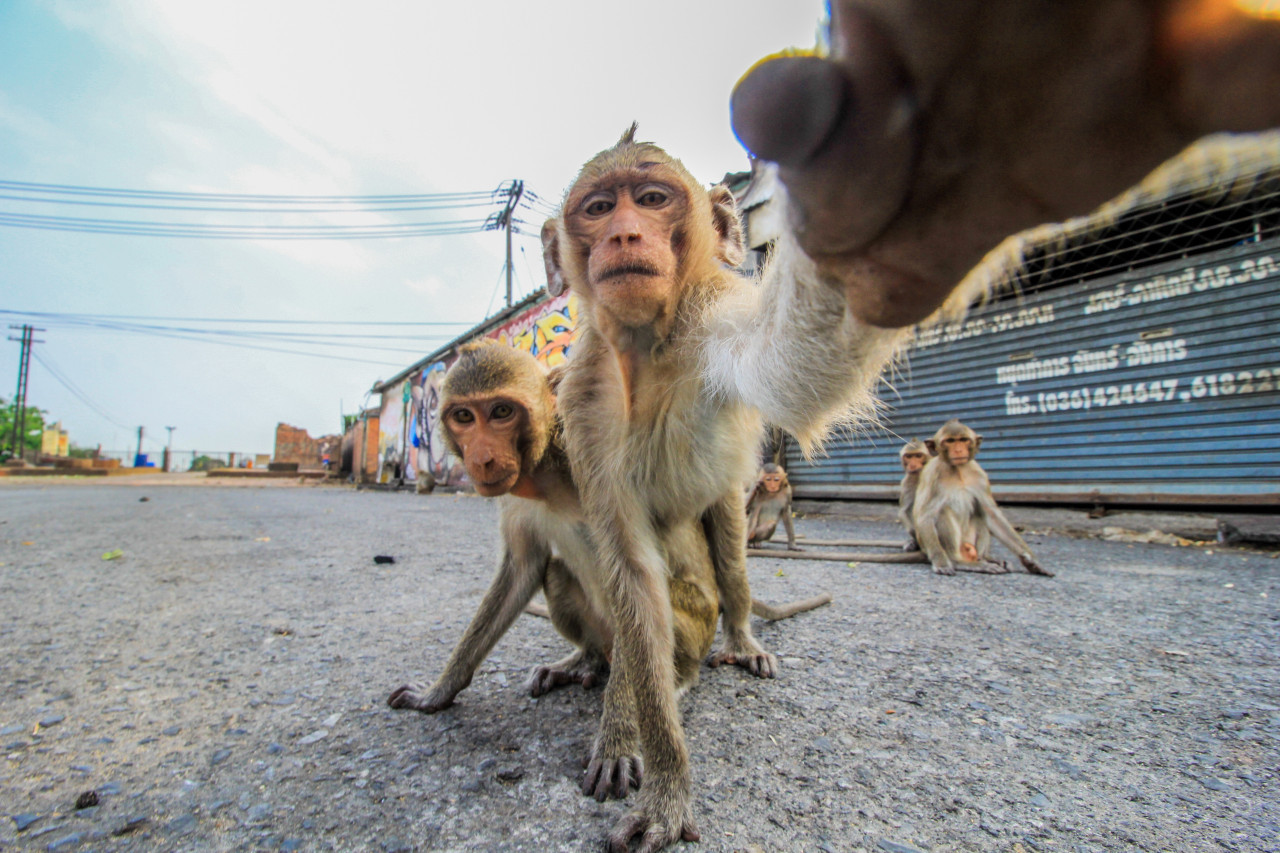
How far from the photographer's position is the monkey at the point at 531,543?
1954mm

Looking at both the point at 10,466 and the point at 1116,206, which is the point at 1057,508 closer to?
the point at 1116,206

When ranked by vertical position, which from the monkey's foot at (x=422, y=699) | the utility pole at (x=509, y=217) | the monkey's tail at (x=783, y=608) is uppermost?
the utility pole at (x=509, y=217)


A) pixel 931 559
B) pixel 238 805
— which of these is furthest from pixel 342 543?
pixel 931 559

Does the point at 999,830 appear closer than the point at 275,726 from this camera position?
Yes

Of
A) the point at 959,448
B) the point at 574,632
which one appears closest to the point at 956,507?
the point at 959,448

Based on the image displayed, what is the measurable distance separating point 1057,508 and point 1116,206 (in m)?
7.12

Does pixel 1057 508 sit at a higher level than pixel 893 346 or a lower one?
lower

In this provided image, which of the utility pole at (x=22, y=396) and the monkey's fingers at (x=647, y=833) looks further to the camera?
the utility pole at (x=22, y=396)

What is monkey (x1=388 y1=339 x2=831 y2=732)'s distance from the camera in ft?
6.41

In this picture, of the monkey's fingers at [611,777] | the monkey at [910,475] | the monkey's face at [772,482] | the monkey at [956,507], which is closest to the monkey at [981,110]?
the monkey's fingers at [611,777]

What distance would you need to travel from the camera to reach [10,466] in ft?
83.6

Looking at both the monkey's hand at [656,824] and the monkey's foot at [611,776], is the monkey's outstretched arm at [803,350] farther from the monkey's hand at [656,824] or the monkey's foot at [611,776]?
the monkey's foot at [611,776]

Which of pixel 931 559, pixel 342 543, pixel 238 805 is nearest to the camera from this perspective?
pixel 238 805

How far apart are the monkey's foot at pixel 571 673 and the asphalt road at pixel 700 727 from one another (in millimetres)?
61
